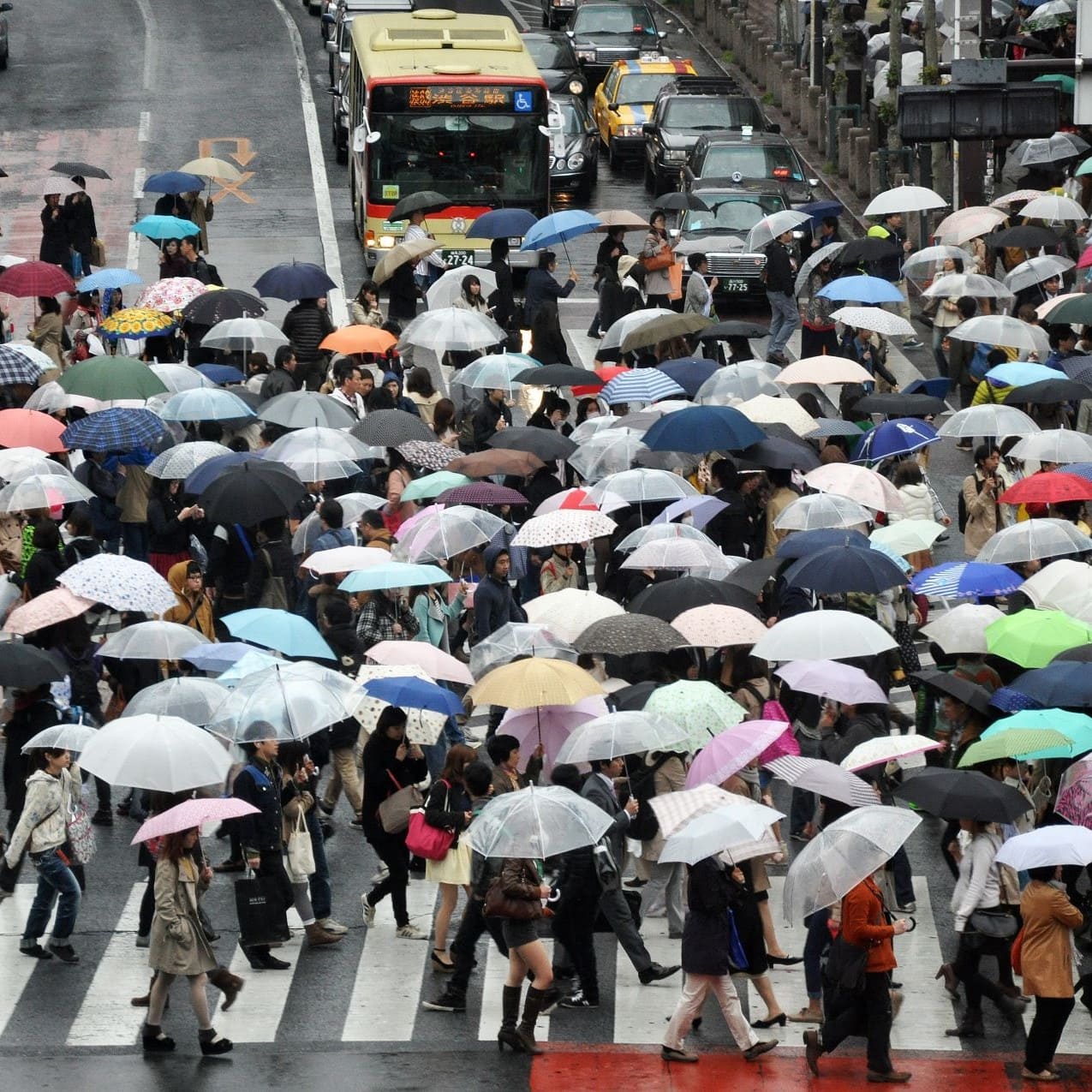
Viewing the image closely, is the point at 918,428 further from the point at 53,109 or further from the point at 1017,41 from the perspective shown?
the point at 53,109

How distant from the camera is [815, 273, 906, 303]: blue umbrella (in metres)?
23.9

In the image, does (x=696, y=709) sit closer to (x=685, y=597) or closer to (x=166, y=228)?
(x=685, y=597)

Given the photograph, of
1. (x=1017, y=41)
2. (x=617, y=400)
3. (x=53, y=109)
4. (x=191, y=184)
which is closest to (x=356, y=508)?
(x=617, y=400)

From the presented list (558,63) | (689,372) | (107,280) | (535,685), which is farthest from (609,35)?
(535,685)

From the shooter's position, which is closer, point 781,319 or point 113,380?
point 113,380

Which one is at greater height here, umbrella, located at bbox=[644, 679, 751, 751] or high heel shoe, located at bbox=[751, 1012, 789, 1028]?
umbrella, located at bbox=[644, 679, 751, 751]

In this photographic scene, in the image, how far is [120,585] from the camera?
52.3 ft

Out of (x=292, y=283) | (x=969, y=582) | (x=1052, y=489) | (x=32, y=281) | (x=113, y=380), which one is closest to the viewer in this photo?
(x=969, y=582)

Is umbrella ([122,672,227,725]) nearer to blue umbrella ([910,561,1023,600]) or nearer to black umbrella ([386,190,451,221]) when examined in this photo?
blue umbrella ([910,561,1023,600])

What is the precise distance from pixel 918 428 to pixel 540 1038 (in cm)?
845

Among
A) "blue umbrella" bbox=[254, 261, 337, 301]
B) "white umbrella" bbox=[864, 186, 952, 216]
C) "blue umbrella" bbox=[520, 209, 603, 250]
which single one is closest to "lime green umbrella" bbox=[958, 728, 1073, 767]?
"blue umbrella" bbox=[254, 261, 337, 301]

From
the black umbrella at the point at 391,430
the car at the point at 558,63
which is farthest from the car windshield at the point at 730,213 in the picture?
the black umbrella at the point at 391,430

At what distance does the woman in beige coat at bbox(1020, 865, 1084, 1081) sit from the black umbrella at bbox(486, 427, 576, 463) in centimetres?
796

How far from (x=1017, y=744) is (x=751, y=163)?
2142 centimetres
